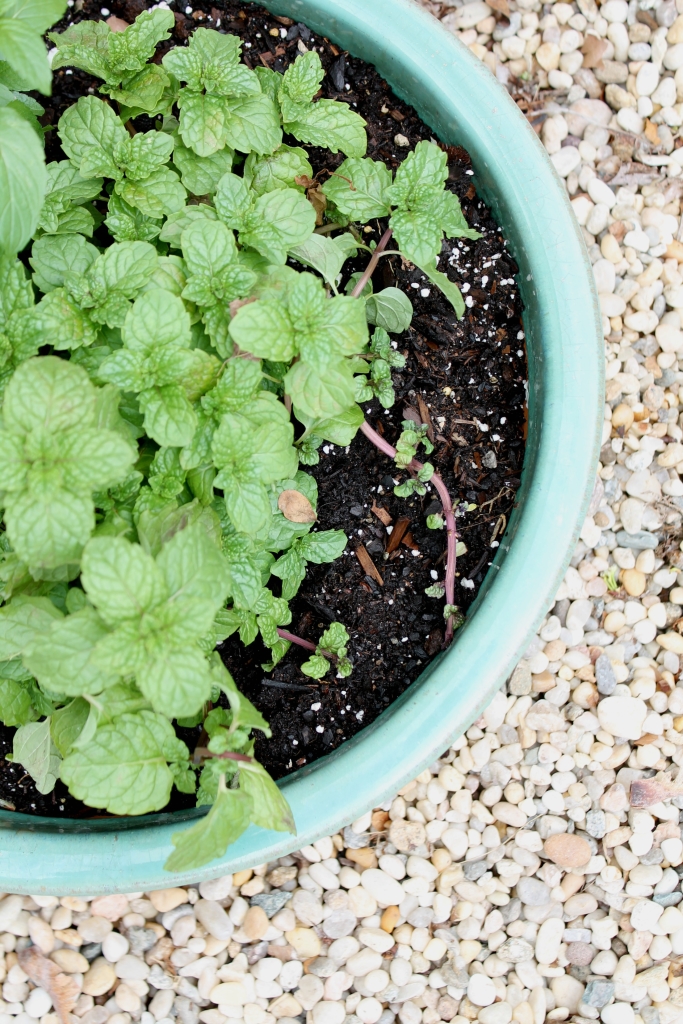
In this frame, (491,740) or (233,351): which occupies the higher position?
(233,351)

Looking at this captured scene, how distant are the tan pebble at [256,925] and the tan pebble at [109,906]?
0.21 meters

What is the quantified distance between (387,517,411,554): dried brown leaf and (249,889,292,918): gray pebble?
0.65m

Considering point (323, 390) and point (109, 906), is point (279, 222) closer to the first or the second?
point (323, 390)

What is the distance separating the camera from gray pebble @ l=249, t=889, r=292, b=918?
59.4 inches

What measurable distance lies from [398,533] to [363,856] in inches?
24.0

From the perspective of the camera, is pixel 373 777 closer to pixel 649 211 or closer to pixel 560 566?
pixel 560 566

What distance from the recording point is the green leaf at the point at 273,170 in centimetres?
119

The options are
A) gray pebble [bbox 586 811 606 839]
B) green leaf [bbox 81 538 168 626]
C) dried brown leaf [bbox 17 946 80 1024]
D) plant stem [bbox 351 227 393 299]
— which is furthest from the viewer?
gray pebble [bbox 586 811 606 839]

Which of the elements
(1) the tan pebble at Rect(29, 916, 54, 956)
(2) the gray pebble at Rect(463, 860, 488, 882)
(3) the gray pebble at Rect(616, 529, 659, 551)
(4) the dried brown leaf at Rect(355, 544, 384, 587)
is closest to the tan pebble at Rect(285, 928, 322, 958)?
(2) the gray pebble at Rect(463, 860, 488, 882)

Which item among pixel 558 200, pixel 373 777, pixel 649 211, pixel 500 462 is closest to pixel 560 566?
pixel 500 462

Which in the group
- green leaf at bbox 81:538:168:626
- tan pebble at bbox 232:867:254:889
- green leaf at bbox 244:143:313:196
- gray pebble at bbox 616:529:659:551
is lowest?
tan pebble at bbox 232:867:254:889

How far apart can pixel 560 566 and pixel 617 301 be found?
718 mm

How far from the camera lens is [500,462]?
133cm

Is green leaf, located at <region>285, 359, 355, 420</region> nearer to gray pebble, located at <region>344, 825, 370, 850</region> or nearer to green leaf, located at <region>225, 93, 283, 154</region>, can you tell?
green leaf, located at <region>225, 93, 283, 154</region>
